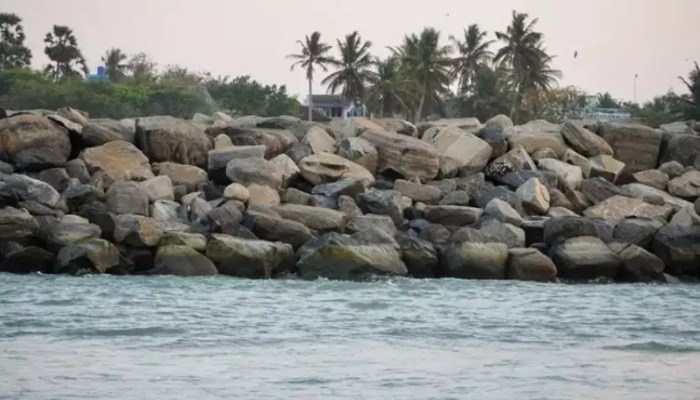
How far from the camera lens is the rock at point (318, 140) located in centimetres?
3031

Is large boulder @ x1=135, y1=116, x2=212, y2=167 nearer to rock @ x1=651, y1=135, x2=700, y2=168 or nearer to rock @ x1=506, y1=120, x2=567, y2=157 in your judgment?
rock @ x1=506, y1=120, x2=567, y2=157

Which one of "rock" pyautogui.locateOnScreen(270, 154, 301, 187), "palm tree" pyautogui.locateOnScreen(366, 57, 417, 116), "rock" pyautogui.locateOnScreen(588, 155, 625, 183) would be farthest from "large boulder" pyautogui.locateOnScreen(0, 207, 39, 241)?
"palm tree" pyautogui.locateOnScreen(366, 57, 417, 116)

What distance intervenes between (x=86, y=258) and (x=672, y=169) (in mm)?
15231

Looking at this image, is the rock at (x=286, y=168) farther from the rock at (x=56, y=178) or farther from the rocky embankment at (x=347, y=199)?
the rock at (x=56, y=178)

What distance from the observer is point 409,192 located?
27406 millimetres

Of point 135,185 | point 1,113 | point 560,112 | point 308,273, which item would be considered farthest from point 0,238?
point 560,112

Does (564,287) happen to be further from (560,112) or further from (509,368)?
(560,112)

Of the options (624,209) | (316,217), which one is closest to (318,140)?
(316,217)

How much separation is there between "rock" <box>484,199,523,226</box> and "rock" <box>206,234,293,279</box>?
4.92 m

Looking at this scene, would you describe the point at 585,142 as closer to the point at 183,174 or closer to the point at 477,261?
the point at 477,261

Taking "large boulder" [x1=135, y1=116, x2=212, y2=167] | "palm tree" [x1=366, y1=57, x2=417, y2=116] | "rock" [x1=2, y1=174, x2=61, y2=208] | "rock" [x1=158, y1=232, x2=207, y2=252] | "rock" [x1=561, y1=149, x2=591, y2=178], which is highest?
"palm tree" [x1=366, y1=57, x2=417, y2=116]

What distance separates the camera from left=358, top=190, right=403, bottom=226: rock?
84.0 ft

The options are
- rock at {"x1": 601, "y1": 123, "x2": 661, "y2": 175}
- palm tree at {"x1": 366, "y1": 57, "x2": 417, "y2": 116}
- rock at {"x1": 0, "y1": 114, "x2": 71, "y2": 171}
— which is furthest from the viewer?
palm tree at {"x1": 366, "y1": 57, "x2": 417, "y2": 116}

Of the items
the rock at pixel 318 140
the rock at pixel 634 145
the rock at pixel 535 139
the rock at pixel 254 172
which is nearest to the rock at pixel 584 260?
the rock at pixel 254 172
